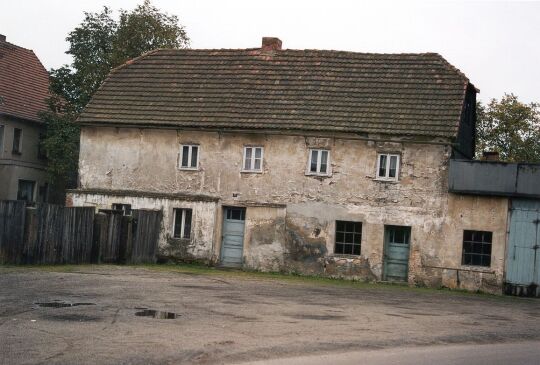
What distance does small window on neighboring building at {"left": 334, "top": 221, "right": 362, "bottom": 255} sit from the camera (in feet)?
94.4

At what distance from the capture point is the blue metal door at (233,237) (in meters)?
30.2

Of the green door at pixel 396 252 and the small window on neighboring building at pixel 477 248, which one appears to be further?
the green door at pixel 396 252

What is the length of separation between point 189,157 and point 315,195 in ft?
16.9

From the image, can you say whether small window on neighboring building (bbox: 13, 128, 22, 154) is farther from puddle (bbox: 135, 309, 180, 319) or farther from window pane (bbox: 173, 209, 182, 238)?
puddle (bbox: 135, 309, 180, 319)

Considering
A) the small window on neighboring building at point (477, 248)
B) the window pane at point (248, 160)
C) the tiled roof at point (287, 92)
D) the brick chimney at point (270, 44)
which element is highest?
the brick chimney at point (270, 44)

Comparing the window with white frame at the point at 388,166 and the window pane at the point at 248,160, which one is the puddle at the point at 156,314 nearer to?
the window with white frame at the point at 388,166

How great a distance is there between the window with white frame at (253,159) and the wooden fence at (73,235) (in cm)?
379

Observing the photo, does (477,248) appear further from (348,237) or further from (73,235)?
(73,235)

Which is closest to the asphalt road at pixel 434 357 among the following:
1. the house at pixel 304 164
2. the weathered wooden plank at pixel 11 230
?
the weathered wooden plank at pixel 11 230

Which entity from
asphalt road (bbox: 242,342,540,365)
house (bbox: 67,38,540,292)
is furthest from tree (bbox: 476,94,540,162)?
asphalt road (bbox: 242,342,540,365)

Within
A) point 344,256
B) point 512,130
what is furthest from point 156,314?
point 512,130

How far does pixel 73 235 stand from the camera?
24.6 meters

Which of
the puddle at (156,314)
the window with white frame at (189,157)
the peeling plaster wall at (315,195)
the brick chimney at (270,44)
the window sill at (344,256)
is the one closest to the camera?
the puddle at (156,314)

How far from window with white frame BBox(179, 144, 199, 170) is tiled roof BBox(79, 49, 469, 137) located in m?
0.98
